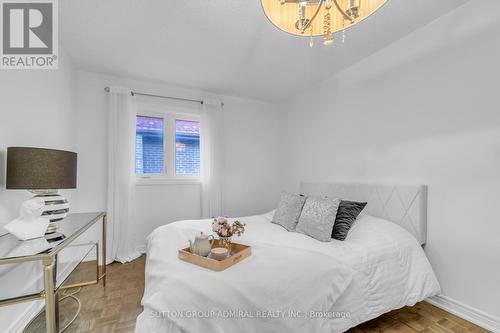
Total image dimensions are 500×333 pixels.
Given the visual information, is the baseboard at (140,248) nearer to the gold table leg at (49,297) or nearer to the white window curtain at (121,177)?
the white window curtain at (121,177)

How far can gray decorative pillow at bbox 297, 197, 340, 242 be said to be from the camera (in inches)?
80.8

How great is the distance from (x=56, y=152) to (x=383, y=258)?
250 centimetres

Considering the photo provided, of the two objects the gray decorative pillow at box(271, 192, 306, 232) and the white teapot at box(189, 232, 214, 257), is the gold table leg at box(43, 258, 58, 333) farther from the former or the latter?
the gray decorative pillow at box(271, 192, 306, 232)

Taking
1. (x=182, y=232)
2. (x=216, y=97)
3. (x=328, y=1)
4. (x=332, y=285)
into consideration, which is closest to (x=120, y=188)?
(x=182, y=232)

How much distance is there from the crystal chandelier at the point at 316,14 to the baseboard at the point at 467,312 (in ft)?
7.53

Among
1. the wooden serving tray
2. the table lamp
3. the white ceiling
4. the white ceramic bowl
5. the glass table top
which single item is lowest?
the wooden serving tray

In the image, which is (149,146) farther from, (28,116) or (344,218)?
(344,218)

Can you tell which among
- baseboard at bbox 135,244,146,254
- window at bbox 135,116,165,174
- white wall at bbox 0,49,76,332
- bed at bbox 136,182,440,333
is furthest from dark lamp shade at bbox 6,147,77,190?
baseboard at bbox 135,244,146,254

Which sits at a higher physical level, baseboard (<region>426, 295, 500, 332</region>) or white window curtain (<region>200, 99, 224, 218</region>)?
white window curtain (<region>200, 99, 224, 218</region>)

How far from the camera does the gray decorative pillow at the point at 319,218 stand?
6.73 ft

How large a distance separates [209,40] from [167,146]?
1.78 m

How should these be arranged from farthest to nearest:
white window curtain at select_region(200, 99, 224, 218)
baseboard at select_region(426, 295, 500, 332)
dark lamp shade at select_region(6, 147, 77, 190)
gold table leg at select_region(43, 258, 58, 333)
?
white window curtain at select_region(200, 99, 224, 218), baseboard at select_region(426, 295, 500, 332), dark lamp shade at select_region(6, 147, 77, 190), gold table leg at select_region(43, 258, 58, 333)

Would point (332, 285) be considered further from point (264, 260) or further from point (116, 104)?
point (116, 104)

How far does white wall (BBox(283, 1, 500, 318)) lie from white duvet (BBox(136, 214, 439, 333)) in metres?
0.29
